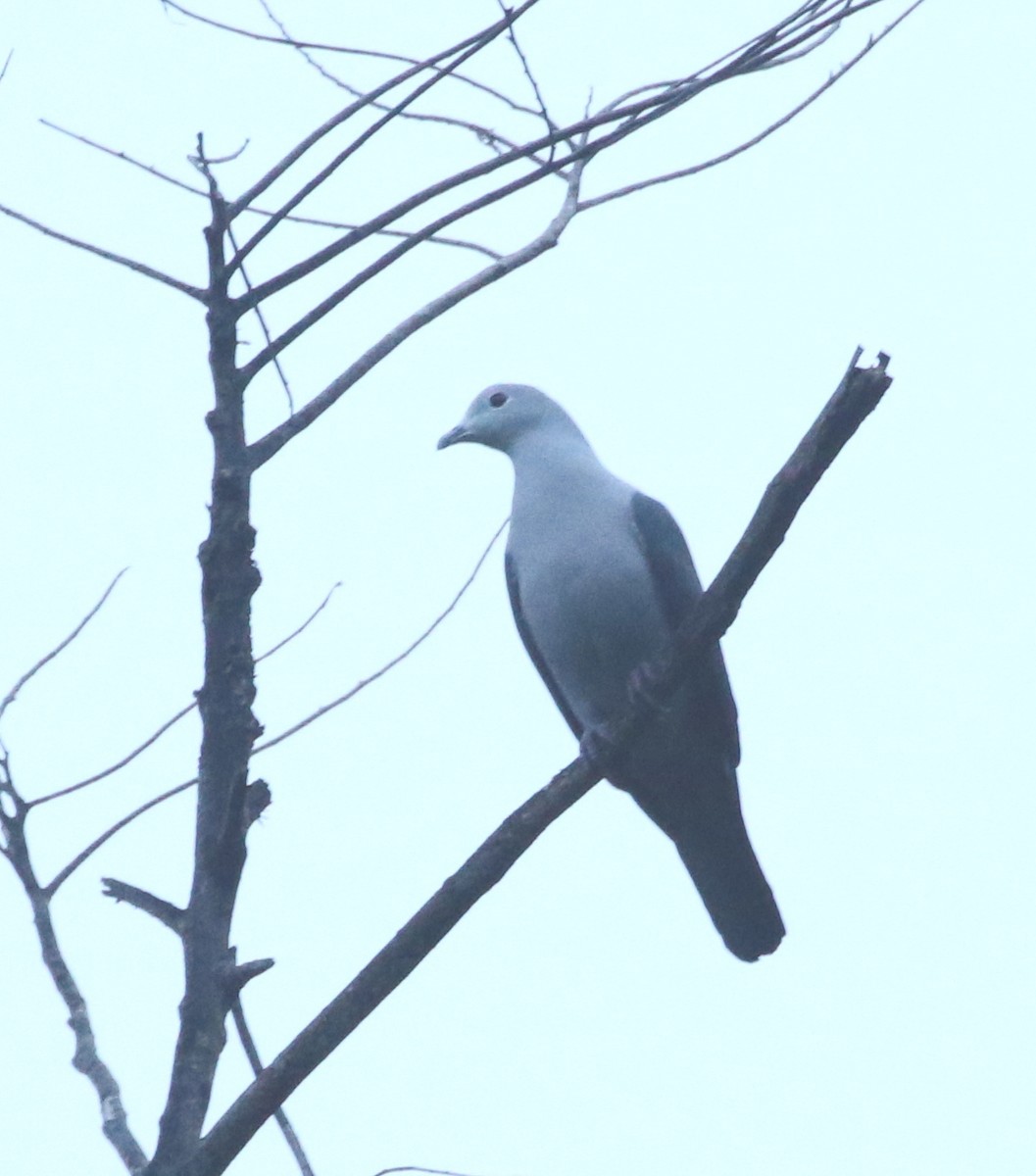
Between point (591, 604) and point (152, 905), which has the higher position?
point (591, 604)

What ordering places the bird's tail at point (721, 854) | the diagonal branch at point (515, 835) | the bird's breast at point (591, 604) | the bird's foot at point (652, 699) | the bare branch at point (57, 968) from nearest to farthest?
the diagonal branch at point (515, 835), the bare branch at point (57, 968), the bird's foot at point (652, 699), the bird's breast at point (591, 604), the bird's tail at point (721, 854)

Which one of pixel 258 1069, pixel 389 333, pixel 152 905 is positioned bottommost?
Answer: pixel 258 1069

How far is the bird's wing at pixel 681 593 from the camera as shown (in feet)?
16.8

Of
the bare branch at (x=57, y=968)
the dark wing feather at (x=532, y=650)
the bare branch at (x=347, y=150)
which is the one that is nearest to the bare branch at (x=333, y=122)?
the bare branch at (x=347, y=150)

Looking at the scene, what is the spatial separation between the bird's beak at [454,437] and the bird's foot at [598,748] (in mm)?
1175

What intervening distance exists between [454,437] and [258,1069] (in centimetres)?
321

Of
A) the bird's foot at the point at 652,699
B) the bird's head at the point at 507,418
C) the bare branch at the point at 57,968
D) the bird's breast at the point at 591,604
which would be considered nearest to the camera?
the bare branch at the point at 57,968

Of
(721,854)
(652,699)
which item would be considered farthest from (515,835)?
(721,854)

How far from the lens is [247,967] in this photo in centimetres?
309

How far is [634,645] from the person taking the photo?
16.6ft

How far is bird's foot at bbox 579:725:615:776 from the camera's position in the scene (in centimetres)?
347

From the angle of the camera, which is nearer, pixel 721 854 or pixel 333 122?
pixel 333 122

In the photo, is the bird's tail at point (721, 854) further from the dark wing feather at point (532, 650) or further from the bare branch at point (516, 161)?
the bare branch at point (516, 161)

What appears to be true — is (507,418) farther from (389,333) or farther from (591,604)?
(389,333)
